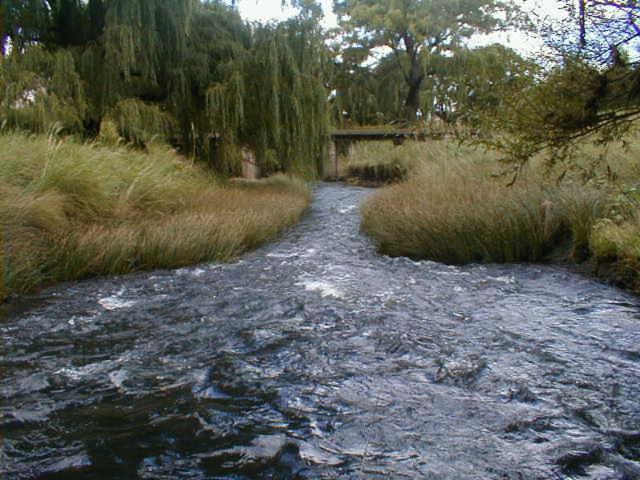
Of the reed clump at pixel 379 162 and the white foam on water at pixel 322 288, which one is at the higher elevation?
the reed clump at pixel 379 162

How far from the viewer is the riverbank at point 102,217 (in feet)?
19.5

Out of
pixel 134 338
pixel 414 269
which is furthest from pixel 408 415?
pixel 414 269

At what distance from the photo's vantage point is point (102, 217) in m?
7.27

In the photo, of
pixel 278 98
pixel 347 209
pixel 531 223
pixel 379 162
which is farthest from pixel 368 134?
pixel 531 223

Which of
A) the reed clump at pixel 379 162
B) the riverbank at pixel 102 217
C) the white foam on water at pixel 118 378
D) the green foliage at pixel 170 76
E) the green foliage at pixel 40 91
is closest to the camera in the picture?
the white foam on water at pixel 118 378

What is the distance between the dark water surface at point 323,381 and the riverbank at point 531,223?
2.21ft

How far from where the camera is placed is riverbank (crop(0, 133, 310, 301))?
19.5 feet

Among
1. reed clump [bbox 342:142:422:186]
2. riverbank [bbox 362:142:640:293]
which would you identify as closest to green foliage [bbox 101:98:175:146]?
riverbank [bbox 362:142:640:293]

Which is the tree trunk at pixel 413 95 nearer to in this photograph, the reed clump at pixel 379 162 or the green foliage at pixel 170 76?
the reed clump at pixel 379 162

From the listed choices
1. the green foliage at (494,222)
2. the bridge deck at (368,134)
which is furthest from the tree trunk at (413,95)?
the green foliage at (494,222)

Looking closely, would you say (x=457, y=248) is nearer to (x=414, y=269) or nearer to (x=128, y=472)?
(x=414, y=269)

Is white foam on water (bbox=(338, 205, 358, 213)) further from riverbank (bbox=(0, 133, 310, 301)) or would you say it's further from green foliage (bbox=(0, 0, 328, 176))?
riverbank (bbox=(0, 133, 310, 301))

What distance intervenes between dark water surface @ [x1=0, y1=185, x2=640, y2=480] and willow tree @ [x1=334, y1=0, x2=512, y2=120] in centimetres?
2503

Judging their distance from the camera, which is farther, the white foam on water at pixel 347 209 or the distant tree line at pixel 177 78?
the white foam on water at pixel 347 209
